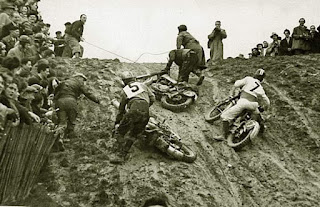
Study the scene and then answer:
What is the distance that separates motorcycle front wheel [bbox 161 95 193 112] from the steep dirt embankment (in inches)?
6.0

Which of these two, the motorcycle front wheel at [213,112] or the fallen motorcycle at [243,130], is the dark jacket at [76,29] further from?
the fallen motorcycle at [243,130]

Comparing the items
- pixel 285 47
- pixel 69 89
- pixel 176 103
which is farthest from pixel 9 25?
pixel 285 47

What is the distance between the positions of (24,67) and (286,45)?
11518mm

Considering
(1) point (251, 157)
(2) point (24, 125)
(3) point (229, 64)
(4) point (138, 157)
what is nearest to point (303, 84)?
(3) point (229, 64)

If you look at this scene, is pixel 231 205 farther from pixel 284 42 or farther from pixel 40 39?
pixel 284 42

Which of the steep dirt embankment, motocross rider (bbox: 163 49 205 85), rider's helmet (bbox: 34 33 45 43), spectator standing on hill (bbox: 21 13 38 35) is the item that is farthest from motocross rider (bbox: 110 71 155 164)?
rider's helmet (bbox: 34 33 45 43)

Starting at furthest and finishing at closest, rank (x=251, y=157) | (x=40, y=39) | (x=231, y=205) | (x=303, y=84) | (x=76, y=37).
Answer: (x=76, y=37) → (x=303, y=84) → (x=40, y=39) → (x=251, y=157) → (x=231, y=205)

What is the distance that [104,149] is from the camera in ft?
46.9

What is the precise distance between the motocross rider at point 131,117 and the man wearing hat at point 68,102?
44.9 inches

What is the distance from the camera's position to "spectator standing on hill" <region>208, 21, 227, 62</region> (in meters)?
22.7

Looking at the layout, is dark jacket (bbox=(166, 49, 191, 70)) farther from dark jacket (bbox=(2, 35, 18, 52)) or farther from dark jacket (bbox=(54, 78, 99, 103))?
dark jacket (bbox=(2, 35, 18, 52))

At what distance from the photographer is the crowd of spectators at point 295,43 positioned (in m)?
22.2

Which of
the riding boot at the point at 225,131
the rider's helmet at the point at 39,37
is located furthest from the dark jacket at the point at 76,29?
the riding boot at the point at 225,131

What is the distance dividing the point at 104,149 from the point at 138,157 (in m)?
0.80
